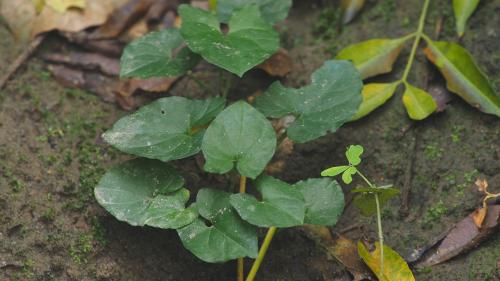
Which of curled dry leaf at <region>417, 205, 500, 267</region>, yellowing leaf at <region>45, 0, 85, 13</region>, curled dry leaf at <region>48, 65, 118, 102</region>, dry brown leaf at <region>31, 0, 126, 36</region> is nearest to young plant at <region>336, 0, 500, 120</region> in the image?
curled dry leaf at <region>417, 205, 500, 267</region>

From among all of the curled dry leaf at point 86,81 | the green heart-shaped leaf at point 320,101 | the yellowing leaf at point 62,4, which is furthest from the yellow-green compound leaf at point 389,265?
the yellowing leaf at point 62,4

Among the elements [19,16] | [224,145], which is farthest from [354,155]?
[19,16]

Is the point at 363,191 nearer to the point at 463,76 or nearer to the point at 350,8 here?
the point at 463,76

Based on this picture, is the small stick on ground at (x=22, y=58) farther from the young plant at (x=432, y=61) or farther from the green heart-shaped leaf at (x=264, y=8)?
the young plant at (x=432, y=61)

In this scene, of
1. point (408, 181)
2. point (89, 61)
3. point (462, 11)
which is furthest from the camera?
point (89, 61)

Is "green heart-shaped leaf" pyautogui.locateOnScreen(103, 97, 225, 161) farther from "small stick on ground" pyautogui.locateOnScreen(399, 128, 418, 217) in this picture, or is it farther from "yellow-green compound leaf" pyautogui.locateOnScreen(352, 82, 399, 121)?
"small stick on ground" pyautogui.locateOnScreen(399, 128, 418, 217)

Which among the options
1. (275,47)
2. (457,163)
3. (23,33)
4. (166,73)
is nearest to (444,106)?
(457,163)
